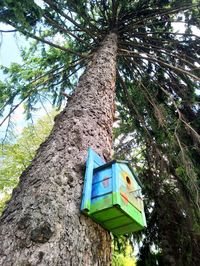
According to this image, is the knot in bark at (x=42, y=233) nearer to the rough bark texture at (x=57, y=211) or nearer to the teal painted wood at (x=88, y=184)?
the rough bark texture at (x=57, y=211)

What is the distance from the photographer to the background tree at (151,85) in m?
4.34

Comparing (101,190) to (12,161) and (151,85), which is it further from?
(12,161)

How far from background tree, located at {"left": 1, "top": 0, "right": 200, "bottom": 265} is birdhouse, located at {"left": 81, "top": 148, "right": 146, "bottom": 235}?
2.38 m

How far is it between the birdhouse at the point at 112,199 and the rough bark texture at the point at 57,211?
0.24 ft

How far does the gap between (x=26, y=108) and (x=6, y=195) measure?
4876mm

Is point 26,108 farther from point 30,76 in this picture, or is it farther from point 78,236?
point 78,236

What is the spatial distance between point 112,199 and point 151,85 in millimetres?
4855

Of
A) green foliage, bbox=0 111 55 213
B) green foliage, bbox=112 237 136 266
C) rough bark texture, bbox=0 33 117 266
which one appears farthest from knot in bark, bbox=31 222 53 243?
green foliage, bbox=0 111 55 213

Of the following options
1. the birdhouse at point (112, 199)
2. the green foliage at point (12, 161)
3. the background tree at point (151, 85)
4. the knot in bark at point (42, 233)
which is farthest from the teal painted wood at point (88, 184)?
the green foliage at point (12, 161)

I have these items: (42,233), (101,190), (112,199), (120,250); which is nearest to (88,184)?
(101,190)

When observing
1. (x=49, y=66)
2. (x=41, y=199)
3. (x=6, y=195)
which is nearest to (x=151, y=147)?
(x=49, y=66)

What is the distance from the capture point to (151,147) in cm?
474

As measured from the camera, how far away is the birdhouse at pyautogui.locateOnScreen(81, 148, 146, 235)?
135cm

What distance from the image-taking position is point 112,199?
1.33m
